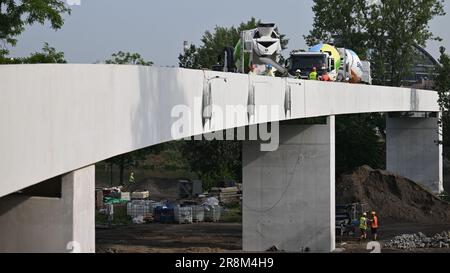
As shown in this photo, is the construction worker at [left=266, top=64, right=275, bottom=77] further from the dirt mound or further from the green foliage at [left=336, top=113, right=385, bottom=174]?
the green foliage at [left=336, top=113, right=385, bottom=174]

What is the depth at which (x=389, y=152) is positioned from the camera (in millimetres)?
54031

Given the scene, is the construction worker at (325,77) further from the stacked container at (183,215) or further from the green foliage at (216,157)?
the green foliage at (216,157)

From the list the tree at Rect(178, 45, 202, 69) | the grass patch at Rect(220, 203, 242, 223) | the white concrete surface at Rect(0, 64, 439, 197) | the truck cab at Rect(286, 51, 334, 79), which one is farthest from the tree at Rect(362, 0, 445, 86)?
the white concrete surface at Rect(0, 64, 439, 197)

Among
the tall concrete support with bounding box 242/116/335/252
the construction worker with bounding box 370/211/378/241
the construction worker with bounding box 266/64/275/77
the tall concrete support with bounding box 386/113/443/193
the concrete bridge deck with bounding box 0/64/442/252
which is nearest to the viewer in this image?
the concrete bridge deck with bounding box 0/64/442/252

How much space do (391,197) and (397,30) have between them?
2937 cm

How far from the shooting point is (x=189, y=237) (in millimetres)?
35500

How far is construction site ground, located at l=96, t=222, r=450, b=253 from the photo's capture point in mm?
30984

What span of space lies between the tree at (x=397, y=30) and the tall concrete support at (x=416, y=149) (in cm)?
1539

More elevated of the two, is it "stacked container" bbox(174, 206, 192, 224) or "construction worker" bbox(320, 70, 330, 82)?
"construction worker" bbox(320, 70, 330, 82)

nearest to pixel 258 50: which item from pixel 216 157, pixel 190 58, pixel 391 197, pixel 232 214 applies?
pixel 391 197

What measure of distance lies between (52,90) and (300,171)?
1916 cm

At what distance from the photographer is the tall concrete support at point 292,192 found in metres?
29.5

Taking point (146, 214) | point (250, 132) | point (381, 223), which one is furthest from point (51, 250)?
point (146, 214)

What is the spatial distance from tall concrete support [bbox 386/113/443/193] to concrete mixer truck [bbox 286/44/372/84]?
454 cm
